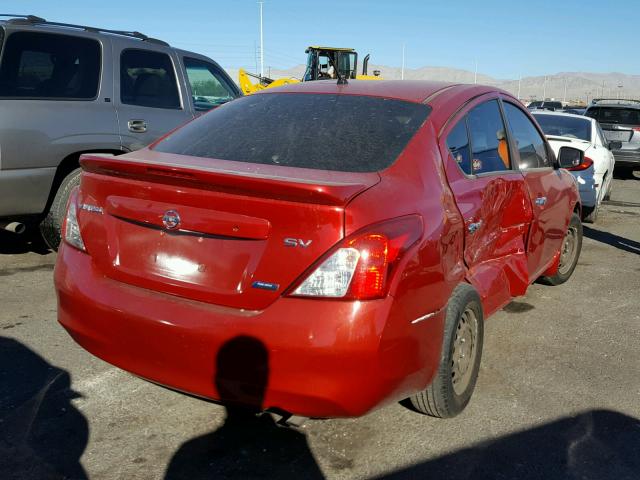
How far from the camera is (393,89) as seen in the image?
12.1 ft

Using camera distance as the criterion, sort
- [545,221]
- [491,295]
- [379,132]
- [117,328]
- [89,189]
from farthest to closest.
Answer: [545,221]
[491,295]
[379,132]
[89,189]
[117,328]

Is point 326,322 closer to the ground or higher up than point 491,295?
higher up

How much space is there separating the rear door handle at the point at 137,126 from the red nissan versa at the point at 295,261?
2694 mm

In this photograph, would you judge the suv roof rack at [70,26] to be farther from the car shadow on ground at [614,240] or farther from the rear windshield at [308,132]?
the car shadow on ground at [614,240]

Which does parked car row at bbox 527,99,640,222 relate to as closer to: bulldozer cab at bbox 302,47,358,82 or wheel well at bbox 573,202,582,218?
wheel well at bbox 573,202,582,218

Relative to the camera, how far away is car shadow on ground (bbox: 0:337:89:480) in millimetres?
2734

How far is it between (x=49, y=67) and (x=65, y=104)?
1.32 feet

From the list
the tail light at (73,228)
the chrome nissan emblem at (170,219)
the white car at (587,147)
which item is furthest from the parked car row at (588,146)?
the tail light at (73,228)

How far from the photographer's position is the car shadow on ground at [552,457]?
110 inches

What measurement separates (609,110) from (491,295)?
46.4 feet

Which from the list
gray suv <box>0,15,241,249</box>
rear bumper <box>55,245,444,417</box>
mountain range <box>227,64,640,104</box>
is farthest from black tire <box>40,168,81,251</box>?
mountain range <box>227,64,640,104</box>

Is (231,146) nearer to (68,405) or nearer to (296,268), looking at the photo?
(296,268)

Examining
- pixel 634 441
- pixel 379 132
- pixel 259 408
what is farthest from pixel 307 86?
pixel 634 441

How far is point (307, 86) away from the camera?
154 inches
